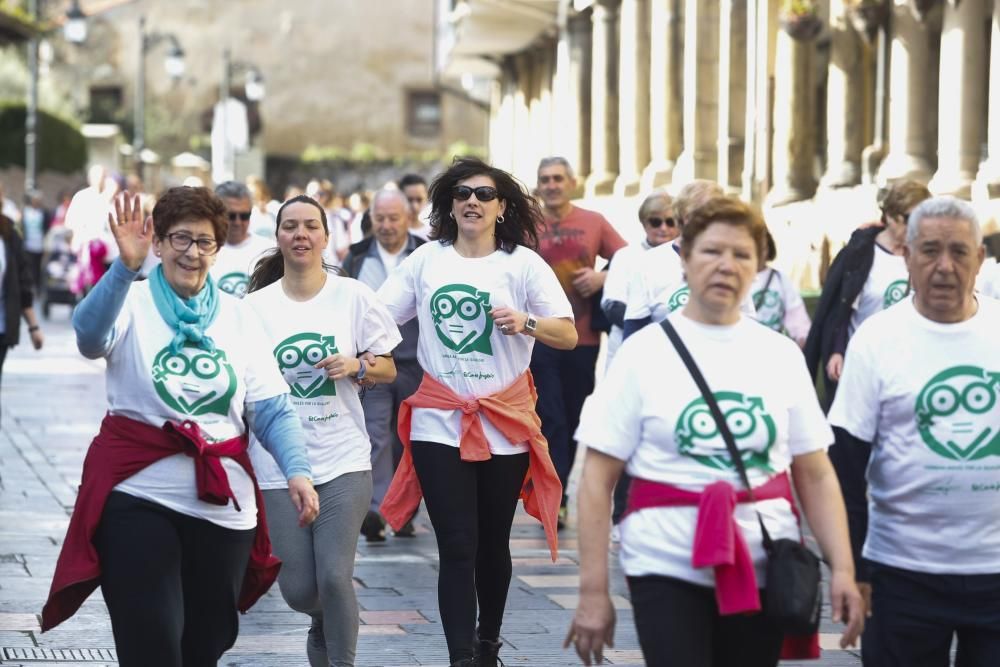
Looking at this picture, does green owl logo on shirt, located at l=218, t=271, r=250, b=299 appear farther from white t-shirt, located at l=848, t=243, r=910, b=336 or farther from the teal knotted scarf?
the teal knotted scarf

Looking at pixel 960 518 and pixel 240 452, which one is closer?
pixel 960 518

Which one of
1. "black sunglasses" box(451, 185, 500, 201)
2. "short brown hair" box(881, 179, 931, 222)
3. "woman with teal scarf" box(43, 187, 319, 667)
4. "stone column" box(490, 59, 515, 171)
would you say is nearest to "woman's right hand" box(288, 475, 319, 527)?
"woman with teal scarf" box(43, 187, 319, 667)

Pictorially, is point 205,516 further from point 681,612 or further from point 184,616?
point 681,612

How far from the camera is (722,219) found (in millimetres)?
4789

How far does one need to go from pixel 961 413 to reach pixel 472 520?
2467 mm

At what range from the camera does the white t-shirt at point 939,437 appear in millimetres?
5074

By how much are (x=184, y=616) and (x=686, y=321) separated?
166 centimetres

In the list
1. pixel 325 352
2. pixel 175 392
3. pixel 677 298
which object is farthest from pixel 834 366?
pixel 175 392

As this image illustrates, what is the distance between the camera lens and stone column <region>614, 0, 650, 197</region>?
27.2m

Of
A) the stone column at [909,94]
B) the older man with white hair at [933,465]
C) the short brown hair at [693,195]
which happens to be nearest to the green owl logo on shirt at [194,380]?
the older man with white hair at [933,465]

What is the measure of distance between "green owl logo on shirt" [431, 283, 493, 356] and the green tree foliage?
39.8m

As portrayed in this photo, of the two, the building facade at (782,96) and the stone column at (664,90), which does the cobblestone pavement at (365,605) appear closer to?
the building facade at (782,96)

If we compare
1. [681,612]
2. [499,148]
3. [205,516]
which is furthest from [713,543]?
[499,148]

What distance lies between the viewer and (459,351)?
736cm
